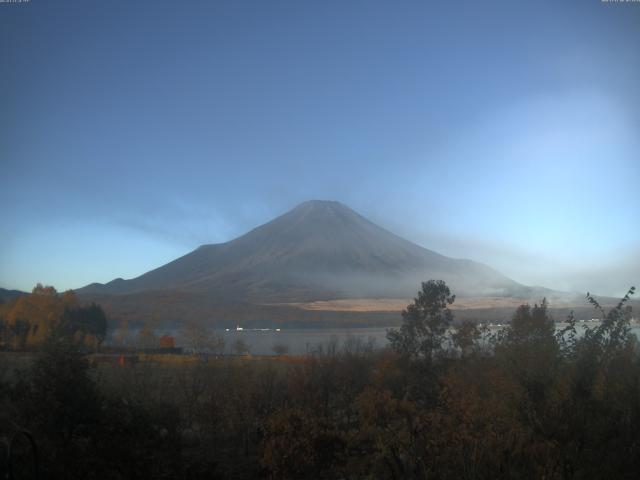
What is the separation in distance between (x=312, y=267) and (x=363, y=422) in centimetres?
12498

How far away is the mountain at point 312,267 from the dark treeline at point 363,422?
213ft

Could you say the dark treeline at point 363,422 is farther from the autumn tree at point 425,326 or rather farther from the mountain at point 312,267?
the mountain at point 312,267

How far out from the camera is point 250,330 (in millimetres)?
77125

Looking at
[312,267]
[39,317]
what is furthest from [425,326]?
[312,267]

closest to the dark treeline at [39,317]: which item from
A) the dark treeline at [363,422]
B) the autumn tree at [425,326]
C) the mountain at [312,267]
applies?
the autumn tree at [425,326]

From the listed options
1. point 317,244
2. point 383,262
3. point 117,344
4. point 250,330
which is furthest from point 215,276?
point 117,344

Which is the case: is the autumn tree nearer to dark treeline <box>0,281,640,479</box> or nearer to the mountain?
dark treeline <box>0,281,640,479</box>

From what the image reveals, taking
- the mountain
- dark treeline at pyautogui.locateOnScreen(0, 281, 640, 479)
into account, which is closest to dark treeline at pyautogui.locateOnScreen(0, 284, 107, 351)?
dark treeline at pyautogui.locateOnScreen(0, 281, 640, 479)

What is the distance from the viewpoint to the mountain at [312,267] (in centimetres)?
10369

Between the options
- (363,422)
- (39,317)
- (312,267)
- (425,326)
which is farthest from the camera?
(312,267)

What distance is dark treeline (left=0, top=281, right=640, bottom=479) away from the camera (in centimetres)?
695

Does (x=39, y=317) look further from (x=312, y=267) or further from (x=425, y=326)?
(x=312, y=267)

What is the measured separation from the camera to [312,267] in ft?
445

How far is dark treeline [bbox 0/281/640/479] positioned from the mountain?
6479cm
